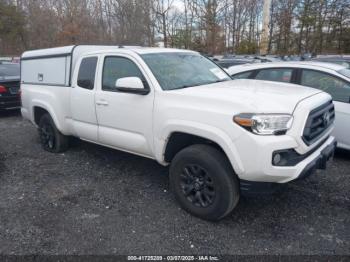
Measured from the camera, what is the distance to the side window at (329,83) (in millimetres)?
4598

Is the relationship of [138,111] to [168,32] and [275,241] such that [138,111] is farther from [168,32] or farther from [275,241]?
[168,32]

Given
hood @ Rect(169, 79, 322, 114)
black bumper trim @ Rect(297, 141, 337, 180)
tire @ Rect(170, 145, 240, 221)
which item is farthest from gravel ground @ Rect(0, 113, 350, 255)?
hood @ Rect(169, 79, 322, 114)

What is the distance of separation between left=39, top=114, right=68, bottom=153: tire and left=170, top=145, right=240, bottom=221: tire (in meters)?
2.77

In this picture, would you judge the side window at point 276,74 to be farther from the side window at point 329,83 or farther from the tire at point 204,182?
the tire at point 204,182

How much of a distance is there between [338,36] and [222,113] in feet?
112

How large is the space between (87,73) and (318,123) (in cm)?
311

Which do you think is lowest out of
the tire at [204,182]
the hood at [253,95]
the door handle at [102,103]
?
the tire at [204,182]

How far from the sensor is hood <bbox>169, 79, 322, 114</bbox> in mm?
2842

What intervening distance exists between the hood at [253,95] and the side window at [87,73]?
1545 millimetres

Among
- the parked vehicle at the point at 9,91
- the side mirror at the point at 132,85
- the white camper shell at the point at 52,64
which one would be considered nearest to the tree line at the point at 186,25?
the parked vehicle at the point at 9,91

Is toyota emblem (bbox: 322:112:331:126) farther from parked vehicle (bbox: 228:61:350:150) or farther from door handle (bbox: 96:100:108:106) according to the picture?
door handle (bbox: 96:100:108:106)

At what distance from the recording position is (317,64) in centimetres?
498

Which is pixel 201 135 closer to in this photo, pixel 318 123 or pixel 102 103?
pixel 318 123

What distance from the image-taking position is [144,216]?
3451 millimetres
